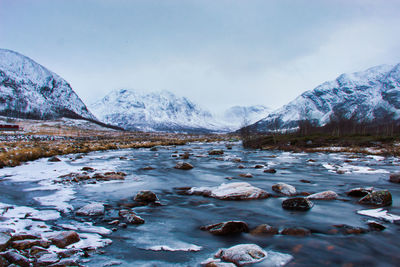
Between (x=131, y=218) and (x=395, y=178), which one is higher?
(x=395, y=178)

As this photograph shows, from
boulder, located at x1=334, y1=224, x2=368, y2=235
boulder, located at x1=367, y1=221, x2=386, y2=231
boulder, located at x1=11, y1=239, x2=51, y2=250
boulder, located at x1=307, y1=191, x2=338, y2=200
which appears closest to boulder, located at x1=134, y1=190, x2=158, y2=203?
boulder, located at x1=11, y1=239, x2=51, y2=250

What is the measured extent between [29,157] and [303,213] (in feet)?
98.0

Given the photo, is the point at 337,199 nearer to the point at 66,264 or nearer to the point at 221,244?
the point at 221,244

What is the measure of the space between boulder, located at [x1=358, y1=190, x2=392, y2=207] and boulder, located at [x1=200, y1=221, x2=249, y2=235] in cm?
656

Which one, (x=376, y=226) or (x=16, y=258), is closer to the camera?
(x=16, y=258)

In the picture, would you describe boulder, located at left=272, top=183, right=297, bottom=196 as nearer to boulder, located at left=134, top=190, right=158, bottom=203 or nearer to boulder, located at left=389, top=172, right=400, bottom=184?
boulder, located at left=134, top=190, right=158, bottom=203

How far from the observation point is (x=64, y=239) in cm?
750

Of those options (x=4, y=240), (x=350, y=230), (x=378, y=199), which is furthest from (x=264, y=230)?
(x=4, y=240)

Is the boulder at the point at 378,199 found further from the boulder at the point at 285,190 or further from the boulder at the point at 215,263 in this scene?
the boulder at the point at 215,263

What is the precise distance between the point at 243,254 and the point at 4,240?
20.6 ft

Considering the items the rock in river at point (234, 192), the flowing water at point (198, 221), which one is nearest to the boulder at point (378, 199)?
the flowing water at point (198, 221)

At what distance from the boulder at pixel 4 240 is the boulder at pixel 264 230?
272 inches

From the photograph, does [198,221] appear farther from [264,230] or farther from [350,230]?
[350,230]

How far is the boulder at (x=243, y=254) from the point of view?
22.0ft
